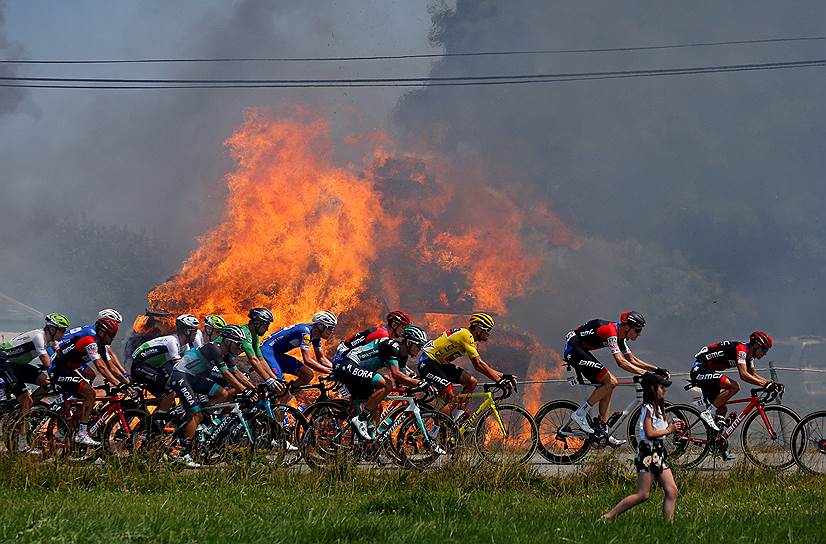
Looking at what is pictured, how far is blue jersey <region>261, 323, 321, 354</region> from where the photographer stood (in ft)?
46.8

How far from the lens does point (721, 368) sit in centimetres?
1338

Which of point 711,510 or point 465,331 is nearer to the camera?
point 711,510

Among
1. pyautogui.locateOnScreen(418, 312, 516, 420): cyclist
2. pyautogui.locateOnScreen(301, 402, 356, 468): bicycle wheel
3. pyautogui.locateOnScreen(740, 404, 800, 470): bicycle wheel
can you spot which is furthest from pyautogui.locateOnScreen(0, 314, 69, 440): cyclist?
pyautogui.locateOnScreen(740, 404, 800, 470): bicycle wheel

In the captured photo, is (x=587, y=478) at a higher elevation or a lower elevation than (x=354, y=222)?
lower

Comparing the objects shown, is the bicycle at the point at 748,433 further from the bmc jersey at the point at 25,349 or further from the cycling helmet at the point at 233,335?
the bmc jersey at the point at 25,349

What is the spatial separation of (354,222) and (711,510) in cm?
2365

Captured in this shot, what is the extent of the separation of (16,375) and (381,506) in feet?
22.9

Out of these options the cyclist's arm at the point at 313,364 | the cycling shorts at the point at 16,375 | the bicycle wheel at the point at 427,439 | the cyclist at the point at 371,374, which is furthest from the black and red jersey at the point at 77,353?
the bicycle wheel at the point at 427,439

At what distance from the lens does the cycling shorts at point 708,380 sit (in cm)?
1329

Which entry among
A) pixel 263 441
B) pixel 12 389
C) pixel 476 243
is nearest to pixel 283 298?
pixel 476 243

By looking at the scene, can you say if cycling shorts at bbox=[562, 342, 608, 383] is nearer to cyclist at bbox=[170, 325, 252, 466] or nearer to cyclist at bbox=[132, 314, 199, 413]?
cyclist at bbox=[170, 325, 252, 466]

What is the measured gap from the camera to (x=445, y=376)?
13.2m

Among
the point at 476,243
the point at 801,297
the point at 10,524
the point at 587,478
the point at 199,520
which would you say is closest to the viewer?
the point at 10,524

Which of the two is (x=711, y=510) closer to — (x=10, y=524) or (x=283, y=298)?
(x=10, y=524)
